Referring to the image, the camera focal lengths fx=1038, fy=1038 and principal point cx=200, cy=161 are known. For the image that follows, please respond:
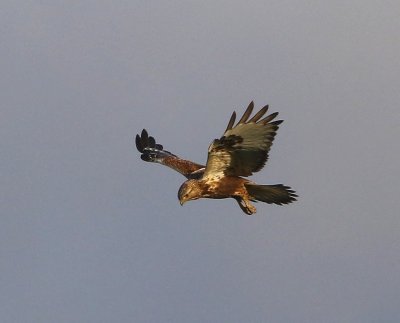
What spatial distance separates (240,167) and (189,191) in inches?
43.3

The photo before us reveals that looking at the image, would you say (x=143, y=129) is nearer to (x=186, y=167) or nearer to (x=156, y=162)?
(x=156, y=162)

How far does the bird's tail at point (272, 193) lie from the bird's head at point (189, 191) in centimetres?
98

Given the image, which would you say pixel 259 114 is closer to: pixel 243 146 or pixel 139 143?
pixel 243 146

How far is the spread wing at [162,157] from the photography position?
22500 millimetres

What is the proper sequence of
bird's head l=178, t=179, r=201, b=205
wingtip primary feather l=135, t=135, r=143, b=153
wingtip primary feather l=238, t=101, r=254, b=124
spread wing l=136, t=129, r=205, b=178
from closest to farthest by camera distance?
wingtip primary feather l=238, t=101, r=254, b=124
bird's head l=178, t=179, r=201, b=205
spread wing l=136, t=129, r=205, b=178
wingtip primary feather l=135, t=135, r=143, b=153

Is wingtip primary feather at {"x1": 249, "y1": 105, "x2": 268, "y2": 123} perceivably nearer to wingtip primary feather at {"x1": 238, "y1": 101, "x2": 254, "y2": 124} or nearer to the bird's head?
wingtip primary feather at {"x1": 238, "y1": 101, "x2": 254, "y2": 124}

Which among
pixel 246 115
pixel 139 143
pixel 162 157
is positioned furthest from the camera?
pixel 139 143

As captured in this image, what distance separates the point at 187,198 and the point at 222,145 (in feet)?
4.76

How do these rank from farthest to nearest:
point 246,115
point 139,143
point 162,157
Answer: point 139,143 → point 162,157 → point 246,115

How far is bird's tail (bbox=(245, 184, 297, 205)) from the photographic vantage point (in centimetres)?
2038

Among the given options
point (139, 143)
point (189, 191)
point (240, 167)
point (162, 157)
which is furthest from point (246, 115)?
point (139, 143)

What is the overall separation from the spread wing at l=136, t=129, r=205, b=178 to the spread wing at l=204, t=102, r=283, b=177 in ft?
3.23

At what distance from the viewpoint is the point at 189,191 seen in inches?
796

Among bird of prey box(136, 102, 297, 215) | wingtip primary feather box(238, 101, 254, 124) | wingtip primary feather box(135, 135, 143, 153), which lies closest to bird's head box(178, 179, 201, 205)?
bird of prey box(136, 102, 297, 215)
